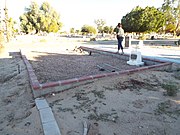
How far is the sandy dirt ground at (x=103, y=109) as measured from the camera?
8.42 feet

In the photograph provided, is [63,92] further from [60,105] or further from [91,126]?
[91,126]

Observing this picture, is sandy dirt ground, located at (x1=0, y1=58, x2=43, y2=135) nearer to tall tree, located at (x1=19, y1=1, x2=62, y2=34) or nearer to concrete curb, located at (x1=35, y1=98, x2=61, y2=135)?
concrete curb, located at (x1=35, y1=98, x2=61, y2=135)

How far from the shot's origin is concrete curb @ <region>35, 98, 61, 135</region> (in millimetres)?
2373

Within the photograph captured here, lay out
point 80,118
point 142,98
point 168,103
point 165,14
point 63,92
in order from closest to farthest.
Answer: point 80,118 → point 168,103 → point 142,98 → point 63,92 → point 165,14

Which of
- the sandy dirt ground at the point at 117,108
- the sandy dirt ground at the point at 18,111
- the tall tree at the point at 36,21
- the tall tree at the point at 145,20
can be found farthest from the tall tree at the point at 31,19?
the sandy dirt ground at the point at 117,108

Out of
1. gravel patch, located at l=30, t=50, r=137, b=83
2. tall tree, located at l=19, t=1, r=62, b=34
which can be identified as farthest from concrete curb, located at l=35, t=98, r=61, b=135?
tall tree, located at l=19, t=1, r=62, b=34

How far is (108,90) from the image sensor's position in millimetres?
3955

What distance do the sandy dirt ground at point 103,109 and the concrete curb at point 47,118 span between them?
89 mm

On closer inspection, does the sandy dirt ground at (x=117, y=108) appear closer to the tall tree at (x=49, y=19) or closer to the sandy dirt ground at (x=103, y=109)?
the sandy dirt ground at (x=103, y=109)

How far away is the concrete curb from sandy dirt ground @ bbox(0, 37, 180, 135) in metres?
0.09

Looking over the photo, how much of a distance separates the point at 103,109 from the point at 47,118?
3.36 ft

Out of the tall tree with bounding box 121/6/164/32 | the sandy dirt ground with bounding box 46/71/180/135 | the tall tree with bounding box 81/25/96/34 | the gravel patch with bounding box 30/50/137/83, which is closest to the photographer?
the sandy dirt ground with bounding box 46/71/180/135

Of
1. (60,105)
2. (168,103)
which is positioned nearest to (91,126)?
(60,105)

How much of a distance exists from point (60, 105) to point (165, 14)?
34.3m
